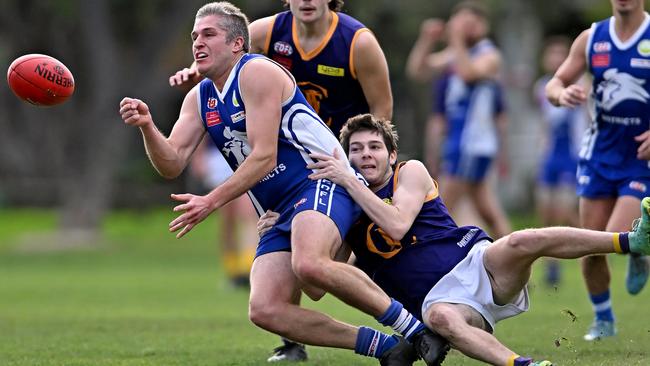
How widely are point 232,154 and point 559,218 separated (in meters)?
8.60

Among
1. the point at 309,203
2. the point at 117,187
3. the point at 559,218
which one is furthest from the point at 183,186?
the point at 309,203

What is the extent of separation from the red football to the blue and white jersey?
665 cm

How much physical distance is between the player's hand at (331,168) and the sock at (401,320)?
74 cm

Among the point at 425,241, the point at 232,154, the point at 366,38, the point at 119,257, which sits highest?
the point at 366,38

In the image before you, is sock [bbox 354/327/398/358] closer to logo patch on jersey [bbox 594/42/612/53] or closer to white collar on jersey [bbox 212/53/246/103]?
white collar on jersey [bbox 212/53/246/103]

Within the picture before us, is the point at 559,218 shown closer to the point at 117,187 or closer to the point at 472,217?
the point at 472,217

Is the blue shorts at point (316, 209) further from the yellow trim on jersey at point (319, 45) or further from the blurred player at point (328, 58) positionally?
the yellow trim on jersey at point (319, 45)

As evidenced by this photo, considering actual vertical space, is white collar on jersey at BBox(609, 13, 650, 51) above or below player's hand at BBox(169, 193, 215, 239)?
above

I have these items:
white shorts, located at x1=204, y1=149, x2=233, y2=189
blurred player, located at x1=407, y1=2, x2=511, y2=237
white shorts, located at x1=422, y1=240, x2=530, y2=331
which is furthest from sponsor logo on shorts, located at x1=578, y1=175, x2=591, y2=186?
white shorts, located at x1=204, y1=149, x2=233, y2=189

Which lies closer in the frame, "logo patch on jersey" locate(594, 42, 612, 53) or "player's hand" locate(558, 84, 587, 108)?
"player's hand" locate(558, 84, 587, 108)

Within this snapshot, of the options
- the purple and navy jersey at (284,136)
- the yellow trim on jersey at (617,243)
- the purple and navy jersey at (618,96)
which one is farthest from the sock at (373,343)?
the purple and navy jersey at (618,96)

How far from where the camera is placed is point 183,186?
33531mm

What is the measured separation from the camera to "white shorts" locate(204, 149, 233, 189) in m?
15.0

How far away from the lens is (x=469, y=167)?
12766 mm
